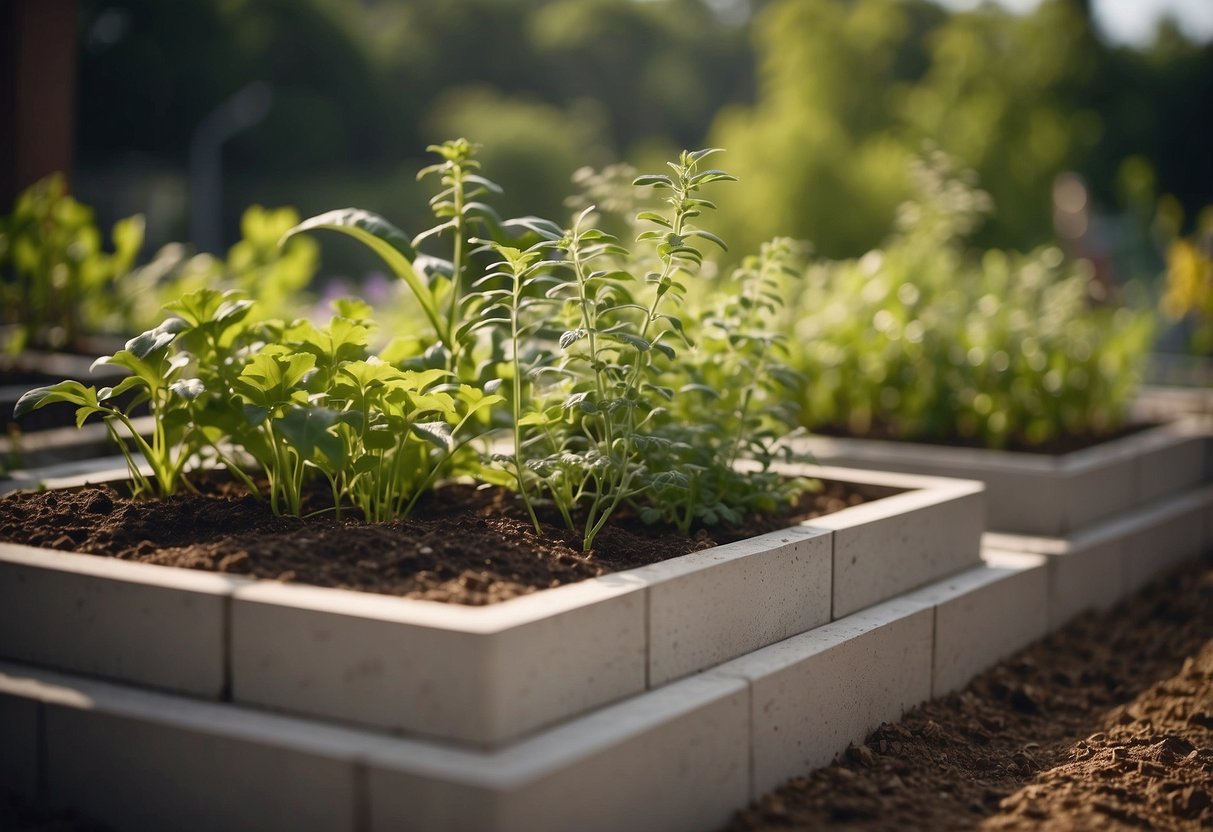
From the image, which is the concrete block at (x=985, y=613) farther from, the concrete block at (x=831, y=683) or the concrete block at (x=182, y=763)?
the concrete block at (x=182, y=763)

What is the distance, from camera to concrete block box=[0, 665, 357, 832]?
2.25 metres

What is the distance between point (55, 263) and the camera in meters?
5.93

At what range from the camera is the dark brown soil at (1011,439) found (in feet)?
17.7

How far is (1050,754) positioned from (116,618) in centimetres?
245

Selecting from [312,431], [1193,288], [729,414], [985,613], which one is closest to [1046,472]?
[985,613]

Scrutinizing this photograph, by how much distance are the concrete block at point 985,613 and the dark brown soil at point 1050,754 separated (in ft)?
0.22

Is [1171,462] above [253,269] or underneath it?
underneath

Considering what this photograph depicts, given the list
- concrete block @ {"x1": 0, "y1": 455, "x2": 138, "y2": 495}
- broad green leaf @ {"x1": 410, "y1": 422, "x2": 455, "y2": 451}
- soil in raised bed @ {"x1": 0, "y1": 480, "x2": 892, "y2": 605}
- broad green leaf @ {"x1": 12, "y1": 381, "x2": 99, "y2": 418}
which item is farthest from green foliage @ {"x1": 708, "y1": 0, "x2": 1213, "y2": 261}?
broad green leaf @ {"x1": 12, "y1": 381, "x2": 99, "y2": 418}

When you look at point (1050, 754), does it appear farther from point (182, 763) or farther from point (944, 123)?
point (944, 123)

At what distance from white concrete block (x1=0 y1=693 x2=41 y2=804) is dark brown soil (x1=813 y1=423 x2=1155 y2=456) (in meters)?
3.94

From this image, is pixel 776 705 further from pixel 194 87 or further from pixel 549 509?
pixel 194 87

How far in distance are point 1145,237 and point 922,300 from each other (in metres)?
6.81

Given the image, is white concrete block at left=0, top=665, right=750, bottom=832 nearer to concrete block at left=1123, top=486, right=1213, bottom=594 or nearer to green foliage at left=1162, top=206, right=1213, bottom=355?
concrete block at left=1123, top=486, right=1213, bottom=594

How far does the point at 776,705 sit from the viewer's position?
2816mm
